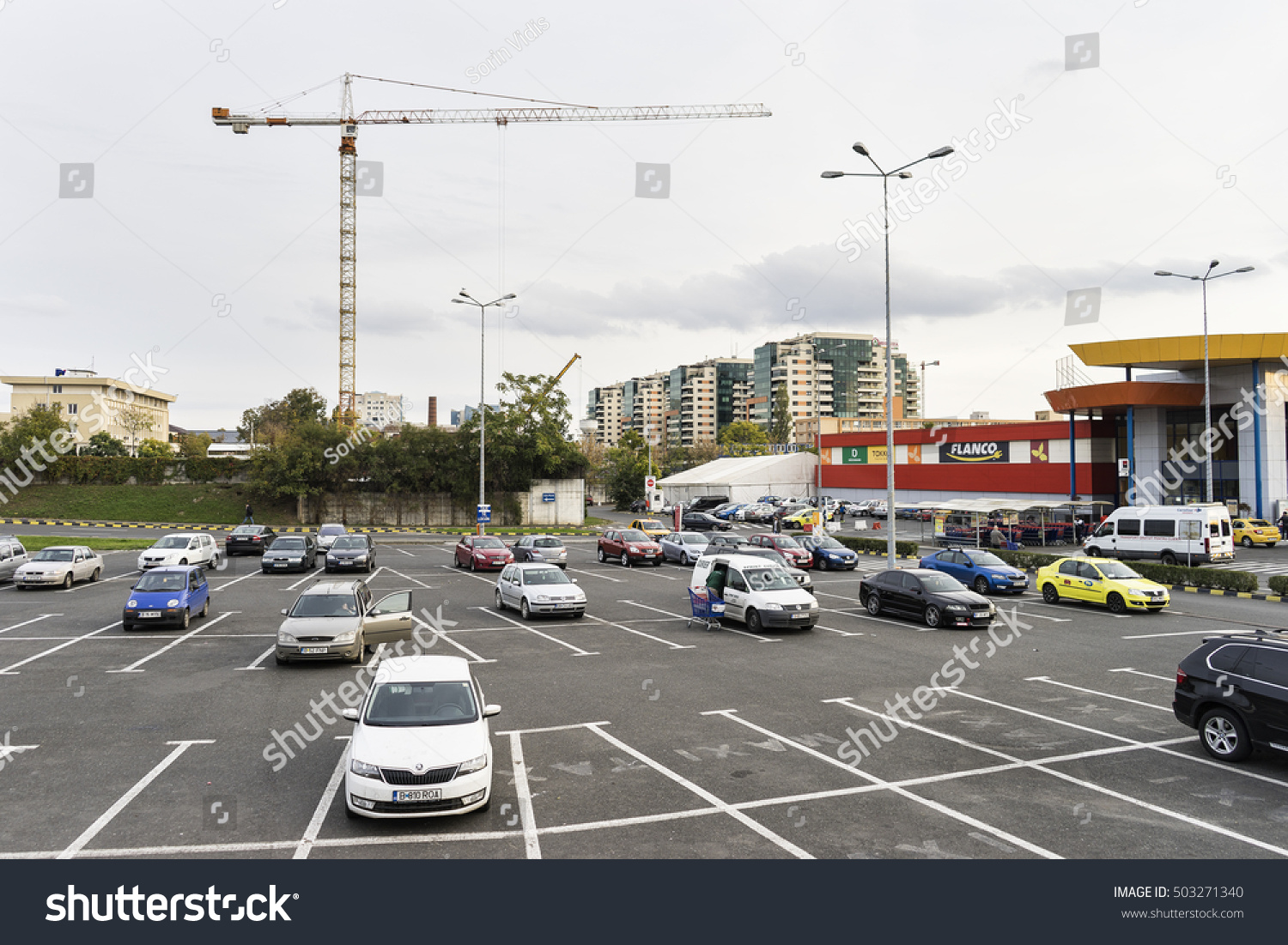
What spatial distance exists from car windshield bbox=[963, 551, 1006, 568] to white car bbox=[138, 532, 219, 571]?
2763cm

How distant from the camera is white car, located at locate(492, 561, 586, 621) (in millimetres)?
20984

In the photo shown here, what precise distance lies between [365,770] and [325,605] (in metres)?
8.57

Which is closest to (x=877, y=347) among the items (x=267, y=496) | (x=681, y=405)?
(x=681, y=405)

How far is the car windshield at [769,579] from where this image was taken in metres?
20.2

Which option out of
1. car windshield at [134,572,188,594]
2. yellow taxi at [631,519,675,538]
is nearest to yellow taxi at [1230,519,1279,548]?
yellow taxi at [631,519,675,538]

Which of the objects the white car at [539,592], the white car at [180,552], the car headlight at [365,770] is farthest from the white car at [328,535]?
the car headlight at [365,770]

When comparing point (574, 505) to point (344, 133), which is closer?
point (574, 505)

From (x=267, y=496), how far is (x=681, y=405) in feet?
448

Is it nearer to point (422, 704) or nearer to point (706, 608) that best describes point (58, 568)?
point (706, 608)

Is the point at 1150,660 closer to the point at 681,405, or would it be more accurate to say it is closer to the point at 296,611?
the point at 296,611

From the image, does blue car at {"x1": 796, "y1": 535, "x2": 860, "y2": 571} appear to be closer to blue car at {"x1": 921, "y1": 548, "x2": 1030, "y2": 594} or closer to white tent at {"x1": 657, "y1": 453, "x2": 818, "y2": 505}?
blue car at {"x1": 921, "y1": 548, "x2": 1030, "y2": 594}

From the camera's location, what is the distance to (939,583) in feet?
69.2

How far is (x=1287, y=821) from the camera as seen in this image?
831cm

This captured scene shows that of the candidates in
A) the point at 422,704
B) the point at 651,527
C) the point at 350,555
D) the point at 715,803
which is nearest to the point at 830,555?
the point at 651,527
